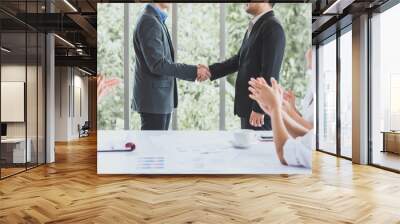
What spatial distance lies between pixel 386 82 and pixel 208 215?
526 centimetres

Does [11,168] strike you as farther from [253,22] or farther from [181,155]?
[253,22]

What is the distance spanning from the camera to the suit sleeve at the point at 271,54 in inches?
244

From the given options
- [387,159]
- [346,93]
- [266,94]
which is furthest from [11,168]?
[346,93]

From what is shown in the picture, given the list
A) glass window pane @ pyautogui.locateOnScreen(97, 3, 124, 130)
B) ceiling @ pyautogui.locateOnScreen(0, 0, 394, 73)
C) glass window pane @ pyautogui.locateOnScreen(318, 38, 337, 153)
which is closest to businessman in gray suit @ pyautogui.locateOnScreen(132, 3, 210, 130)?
glass window pane @ pyautogui.locateOnScreen(97, 3, 124, 130)

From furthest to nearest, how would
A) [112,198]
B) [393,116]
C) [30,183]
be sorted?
1. [393,116]
2. [30,183]
3. [112,198]

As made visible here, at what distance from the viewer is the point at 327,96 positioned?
1037 centimetres

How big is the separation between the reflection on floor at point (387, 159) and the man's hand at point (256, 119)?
294 cm

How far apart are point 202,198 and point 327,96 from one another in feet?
22.2

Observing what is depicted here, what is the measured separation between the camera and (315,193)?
16.7 feet

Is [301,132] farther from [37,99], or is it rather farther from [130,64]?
[37,99]

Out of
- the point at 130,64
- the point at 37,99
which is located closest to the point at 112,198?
the point at 130,64

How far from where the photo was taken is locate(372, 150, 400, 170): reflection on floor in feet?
23.6

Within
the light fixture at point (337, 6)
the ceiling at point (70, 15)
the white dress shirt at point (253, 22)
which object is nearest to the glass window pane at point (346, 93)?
the ceiling at point (70, 15)

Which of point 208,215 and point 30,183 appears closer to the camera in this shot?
point 208,215
